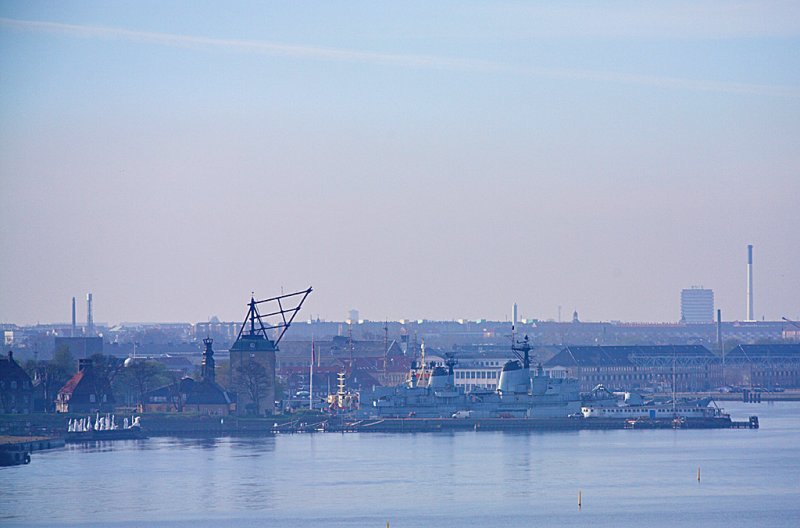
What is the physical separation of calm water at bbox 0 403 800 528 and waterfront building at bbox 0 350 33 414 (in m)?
8.07

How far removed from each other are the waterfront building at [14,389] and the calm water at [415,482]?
8.07 metres

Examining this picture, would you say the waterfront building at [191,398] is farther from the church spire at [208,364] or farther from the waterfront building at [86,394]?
the waterfront building at [86,394]

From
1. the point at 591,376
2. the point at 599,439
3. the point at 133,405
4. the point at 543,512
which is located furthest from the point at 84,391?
the point at 591,376

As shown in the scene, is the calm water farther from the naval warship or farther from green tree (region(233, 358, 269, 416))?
green tree (region(233, 358, 269, 416))

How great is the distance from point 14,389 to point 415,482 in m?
26.8

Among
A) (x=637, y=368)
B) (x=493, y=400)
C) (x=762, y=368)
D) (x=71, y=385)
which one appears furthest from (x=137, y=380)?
(x=762, y=368)

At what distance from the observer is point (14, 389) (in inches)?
2773

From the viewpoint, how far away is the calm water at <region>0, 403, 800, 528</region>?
41375 mm

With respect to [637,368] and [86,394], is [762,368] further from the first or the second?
[86,394]

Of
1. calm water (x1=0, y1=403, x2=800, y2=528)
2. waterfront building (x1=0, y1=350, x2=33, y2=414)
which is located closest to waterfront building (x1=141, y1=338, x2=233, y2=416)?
waterfront building (x1=0, y1=350, x2=33, y2=414)

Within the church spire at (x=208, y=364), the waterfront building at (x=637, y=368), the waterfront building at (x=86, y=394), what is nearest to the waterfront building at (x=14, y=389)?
the waterfront building at (x=86, y=394)

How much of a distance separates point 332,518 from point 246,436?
2614 cm

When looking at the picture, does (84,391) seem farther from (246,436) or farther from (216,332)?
(216,332)

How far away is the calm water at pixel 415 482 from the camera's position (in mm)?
41375
